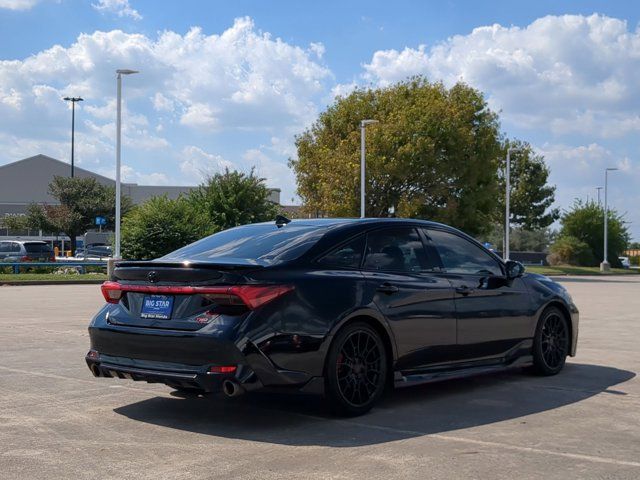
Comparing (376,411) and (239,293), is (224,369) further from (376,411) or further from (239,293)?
(376,411)

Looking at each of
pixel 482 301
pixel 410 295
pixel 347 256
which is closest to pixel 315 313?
pixel 347 256

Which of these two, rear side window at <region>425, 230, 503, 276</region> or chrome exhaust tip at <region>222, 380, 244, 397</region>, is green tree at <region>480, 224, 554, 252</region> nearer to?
rear side window at <region>425, 230, 503, 276</region>

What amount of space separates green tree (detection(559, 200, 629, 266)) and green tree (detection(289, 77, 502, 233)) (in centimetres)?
2400

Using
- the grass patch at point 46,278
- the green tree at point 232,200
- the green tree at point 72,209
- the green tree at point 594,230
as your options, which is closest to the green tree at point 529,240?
the green tree at point 594,230

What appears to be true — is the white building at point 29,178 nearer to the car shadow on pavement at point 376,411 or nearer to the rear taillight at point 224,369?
the car shadow on pavement at point 376,411

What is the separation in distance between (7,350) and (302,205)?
38.5 meters

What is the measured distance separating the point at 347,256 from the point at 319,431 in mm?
1484

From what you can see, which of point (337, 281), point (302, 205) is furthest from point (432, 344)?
point (302, 205)

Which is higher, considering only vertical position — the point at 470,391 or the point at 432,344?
the point at 432,344

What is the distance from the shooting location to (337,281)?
6.66 metres

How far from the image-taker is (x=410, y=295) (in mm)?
7195

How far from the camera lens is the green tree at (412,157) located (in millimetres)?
43031

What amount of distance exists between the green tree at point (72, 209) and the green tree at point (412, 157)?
18.4 metres

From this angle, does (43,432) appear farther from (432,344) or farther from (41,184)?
(41,184)
